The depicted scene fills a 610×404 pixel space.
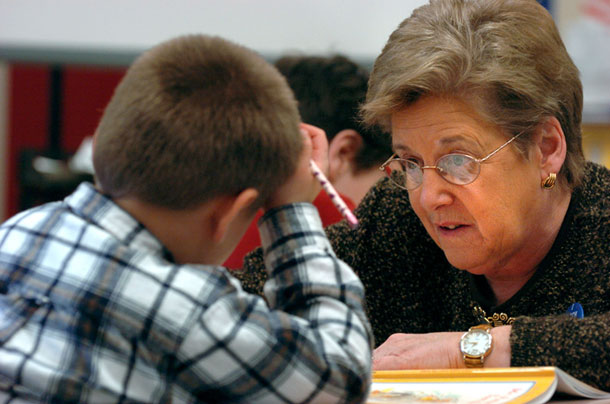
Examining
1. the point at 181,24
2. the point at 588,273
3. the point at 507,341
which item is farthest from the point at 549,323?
the point at 181,24

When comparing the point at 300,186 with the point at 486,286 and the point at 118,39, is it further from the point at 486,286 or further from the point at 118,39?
the point at 118,39

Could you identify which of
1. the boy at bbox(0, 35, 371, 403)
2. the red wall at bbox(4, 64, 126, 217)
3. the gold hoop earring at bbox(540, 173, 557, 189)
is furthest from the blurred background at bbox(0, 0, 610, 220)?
the boy at bbox(0, 35, 371, 403)

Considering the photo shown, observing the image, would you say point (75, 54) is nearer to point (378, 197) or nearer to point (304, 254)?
point (378, 197)

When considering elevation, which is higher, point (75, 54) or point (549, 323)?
point (549, 323)

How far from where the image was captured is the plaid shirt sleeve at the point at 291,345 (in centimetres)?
88

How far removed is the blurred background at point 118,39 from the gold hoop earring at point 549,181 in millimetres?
1860

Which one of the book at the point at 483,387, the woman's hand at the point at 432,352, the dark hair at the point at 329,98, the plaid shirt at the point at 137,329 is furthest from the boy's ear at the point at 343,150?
the plaid shirt at the point at 137,329

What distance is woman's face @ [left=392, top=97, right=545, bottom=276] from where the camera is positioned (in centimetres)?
148

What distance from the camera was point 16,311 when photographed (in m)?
0.89

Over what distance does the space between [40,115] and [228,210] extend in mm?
3790

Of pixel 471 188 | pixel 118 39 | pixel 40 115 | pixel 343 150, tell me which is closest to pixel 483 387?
pixel 471 188

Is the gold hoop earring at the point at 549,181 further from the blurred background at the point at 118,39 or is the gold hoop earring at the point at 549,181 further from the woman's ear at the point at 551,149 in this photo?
the blurred background at the point at 118,39

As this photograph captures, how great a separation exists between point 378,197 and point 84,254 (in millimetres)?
1057

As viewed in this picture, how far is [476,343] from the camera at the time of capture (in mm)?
1290
